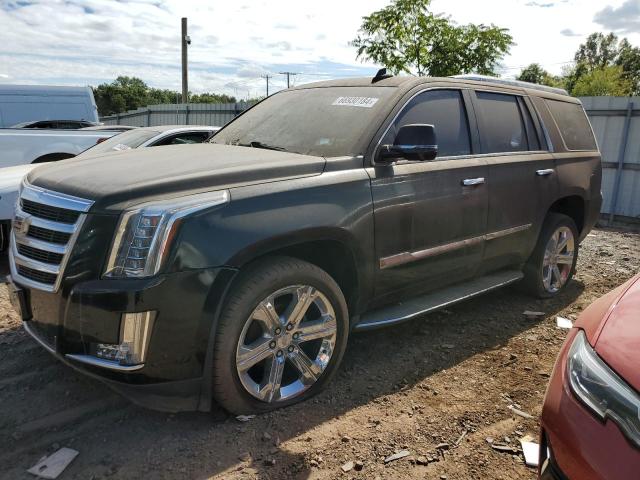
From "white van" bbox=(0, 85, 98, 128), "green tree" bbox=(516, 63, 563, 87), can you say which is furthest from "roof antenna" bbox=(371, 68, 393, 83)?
"green tree" bbox=(516, 63, 563, 87)

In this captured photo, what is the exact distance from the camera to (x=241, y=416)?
2988 mm

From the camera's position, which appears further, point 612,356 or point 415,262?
point 415,262

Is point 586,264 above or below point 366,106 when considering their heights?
below

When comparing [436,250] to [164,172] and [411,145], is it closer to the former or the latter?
[411,145]

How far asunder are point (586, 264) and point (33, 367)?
6.04 metres

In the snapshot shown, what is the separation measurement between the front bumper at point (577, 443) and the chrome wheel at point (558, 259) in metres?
3.11

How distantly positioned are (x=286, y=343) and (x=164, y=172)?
112 centimetres

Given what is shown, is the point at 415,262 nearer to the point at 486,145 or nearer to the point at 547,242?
the point at 486,145

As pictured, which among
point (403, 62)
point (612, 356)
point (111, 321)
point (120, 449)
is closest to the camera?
point (612, 356)

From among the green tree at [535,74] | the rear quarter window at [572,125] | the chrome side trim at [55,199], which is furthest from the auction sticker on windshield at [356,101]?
the green tree at [535,74]

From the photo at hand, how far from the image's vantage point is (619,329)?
2090 millimetres

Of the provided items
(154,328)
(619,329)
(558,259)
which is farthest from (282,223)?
(558,259)

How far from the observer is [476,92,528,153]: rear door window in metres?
4.29

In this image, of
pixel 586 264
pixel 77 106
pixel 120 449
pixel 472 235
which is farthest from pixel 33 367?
pixel 77 106
